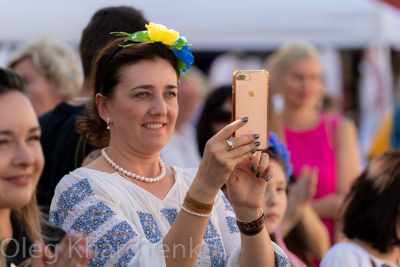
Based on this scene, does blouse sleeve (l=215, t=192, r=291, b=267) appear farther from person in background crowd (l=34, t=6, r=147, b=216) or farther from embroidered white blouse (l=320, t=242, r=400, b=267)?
embroidered white blouse (l=320, t=242, r=400, b=267)

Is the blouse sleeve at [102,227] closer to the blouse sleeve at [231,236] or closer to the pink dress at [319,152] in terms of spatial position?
the blouse sleeve at [231,236]

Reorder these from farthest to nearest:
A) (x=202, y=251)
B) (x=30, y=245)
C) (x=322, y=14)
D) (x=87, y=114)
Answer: (x=322, y=14), (x=87, y=114), (x=202, y=251), (x=30, y=245)

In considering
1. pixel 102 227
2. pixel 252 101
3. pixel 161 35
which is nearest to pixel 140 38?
pixel 161 35

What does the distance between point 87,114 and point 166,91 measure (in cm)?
56

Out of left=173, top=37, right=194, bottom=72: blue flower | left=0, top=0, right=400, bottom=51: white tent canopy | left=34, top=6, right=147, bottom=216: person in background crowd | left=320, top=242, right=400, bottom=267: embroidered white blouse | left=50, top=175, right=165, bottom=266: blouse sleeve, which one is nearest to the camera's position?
left=50, top=175, right=165, bottom=266: blouse sleeve

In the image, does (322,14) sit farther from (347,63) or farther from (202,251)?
(202,251)

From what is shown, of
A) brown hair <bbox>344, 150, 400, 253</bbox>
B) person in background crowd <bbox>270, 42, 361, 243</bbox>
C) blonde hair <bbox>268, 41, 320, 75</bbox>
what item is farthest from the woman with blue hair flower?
blonde hair <bbox>268, 41, 320, 75</bbox>

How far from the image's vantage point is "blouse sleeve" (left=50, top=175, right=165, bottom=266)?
2469 mm

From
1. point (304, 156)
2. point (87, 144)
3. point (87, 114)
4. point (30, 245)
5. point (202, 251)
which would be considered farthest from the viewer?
point (304, 156)

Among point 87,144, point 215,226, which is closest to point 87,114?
point 87,144

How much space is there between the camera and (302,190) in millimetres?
4250

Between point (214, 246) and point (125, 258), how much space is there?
0.40 m

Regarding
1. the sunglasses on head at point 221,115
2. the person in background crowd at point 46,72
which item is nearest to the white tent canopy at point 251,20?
the person in background crowd at point 46,72

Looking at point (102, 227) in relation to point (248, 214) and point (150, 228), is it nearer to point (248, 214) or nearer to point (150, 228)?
point (150, 228)
